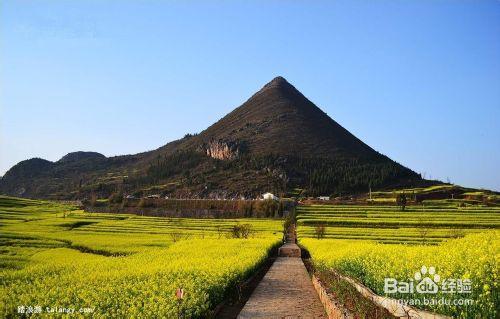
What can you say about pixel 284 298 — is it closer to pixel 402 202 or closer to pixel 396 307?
pixel 396 307

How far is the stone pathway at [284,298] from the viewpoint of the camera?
66.9 feet

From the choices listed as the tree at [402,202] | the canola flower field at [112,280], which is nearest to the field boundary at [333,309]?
the canola flower field at [112,280]

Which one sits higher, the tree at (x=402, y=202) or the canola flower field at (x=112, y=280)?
the tree at (x=402, y=202)

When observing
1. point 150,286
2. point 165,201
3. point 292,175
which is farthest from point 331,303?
point 292,175

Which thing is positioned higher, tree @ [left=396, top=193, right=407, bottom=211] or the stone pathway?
tree @ [left=396, top=193, right=407, bottom=211]

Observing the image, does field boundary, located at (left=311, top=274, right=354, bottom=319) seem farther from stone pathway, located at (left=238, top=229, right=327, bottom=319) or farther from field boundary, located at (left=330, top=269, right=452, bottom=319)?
field boundary, located at (left=330, top=269, right=452, bottom=319)

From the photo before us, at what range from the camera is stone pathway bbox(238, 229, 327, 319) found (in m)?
20.4

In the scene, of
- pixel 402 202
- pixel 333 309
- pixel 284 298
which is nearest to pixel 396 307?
pixel 333 309

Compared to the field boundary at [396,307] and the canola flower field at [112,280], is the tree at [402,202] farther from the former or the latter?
the field boundary at [396,307]

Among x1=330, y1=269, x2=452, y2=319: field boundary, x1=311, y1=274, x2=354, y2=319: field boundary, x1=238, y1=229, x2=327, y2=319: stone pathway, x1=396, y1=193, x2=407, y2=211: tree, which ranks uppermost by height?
x1=396, y1=193, x2=407, y2=211: tree

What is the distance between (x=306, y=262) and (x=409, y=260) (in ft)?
91.3

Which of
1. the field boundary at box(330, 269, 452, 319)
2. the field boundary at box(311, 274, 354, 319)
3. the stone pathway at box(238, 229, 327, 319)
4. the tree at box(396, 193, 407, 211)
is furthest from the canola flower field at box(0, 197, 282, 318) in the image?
the tree at box(396, 193, 407, 211)

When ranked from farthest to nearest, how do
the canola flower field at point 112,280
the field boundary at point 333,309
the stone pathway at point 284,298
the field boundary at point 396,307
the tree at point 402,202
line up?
the tree at point 402,202, the stone pathway at point 284,298, the canola flower field at point 112,280, the field boundary at point 333,309, the field boundary at point 396,307

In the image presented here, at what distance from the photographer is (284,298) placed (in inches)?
955
